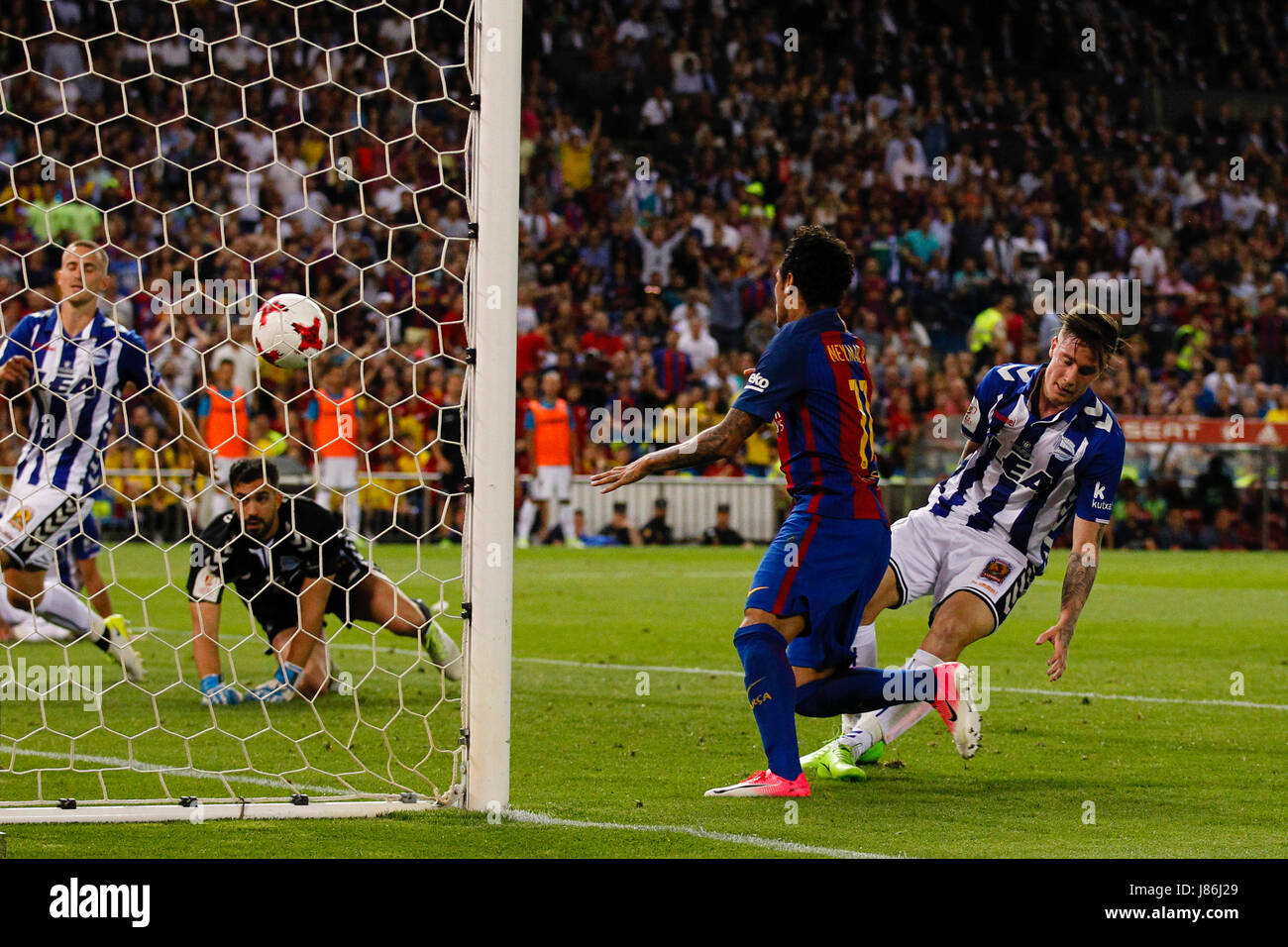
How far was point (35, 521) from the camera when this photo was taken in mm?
8664

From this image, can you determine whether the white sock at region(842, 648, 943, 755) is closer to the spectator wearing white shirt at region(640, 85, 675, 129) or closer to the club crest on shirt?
the club crest on shirt

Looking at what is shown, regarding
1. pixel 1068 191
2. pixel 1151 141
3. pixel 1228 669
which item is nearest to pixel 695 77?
pixel 1068 191

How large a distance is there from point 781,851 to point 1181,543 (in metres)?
18.3

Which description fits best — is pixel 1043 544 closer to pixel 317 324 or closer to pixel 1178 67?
pixel 317 324

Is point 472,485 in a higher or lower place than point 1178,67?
lower

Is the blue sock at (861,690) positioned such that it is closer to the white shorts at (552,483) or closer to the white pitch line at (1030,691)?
the white pitch line at (1030,691)

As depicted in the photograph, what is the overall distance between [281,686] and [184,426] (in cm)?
143

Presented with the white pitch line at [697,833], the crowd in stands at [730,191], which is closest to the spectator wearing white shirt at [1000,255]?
the crowd in stands at [730,191]

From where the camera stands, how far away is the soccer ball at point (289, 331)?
698cm

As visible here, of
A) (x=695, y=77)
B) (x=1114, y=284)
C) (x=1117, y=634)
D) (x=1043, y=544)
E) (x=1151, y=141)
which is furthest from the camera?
(x=1151, y=141)

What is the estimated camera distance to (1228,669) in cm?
988

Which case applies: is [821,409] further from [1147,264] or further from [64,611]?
[1147,264]

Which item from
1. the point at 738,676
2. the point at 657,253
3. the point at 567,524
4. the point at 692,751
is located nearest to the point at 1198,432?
the point at 657,253

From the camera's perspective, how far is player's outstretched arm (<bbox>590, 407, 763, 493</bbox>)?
5.42 meters
